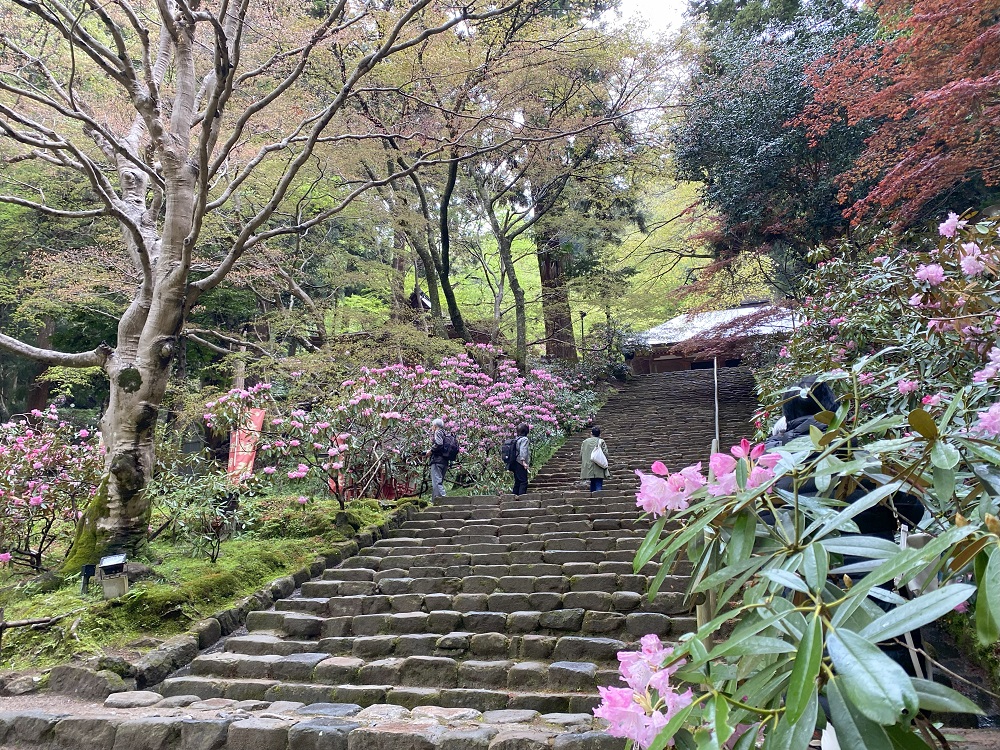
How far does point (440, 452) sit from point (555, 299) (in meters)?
8.46

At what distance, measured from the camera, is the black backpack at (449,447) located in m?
9.27

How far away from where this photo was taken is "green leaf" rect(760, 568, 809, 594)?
0.99m

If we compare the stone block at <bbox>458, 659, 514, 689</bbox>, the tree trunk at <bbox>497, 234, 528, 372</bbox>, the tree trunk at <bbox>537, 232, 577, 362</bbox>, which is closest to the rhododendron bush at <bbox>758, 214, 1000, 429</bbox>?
the stone block at <bbox>458, 659, 514, 689</bbox>

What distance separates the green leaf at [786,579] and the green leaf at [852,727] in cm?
→ 17

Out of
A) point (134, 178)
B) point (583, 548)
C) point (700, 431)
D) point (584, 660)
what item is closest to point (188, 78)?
point (134, 178)

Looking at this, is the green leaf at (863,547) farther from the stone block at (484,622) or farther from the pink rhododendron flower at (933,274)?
the stone block at (484,622)

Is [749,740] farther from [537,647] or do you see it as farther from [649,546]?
[537,647]

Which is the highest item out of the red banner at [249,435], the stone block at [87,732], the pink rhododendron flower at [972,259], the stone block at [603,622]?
the pink rhododendron flower at [972,259]

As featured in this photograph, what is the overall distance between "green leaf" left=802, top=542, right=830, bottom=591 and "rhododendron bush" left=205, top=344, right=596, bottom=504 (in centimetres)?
669

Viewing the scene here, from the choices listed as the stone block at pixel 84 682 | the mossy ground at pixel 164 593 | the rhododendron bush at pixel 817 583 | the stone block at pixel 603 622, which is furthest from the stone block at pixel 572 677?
the mossy ground at pixel 164 593

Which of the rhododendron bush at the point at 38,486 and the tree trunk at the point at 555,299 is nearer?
the rhododendron bush at the point at 38,486

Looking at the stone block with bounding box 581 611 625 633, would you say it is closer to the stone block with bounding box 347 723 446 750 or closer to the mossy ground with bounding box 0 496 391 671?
the stone block with bounding box 347 723 446 750

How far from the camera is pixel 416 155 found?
13.1 meters

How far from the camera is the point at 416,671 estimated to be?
4289 mm
